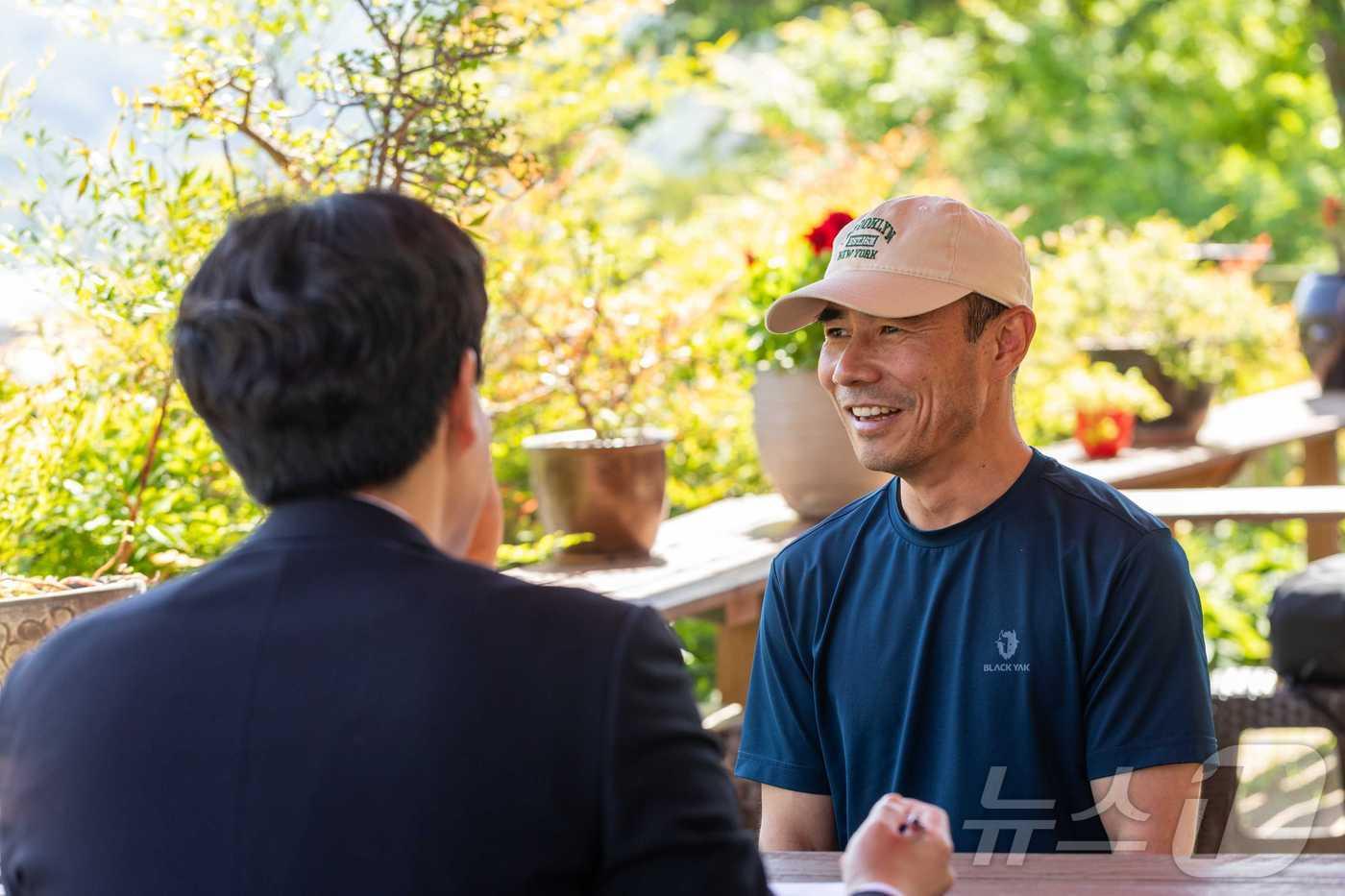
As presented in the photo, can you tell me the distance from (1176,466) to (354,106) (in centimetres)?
233

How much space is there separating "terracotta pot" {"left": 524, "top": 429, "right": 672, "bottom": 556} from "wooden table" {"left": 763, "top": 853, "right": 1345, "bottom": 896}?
1403 mm

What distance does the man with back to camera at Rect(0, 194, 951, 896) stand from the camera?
997 millimetres

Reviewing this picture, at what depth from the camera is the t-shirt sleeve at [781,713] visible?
1980mm

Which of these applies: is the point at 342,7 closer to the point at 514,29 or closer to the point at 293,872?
the point at 514,29

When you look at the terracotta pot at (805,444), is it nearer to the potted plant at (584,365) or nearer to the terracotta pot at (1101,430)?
the potted plant at (584,365)

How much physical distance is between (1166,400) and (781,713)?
2.62 metres

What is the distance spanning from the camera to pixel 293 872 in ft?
3.27

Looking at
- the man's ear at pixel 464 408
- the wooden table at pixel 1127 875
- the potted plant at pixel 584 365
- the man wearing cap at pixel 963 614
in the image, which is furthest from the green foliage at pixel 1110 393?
the man's ear at pixel 464 408

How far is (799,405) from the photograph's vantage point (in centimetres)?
315

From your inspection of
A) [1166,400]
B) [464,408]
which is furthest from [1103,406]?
[464,408]

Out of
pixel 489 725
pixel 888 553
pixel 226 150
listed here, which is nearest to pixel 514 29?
pixel 226 150

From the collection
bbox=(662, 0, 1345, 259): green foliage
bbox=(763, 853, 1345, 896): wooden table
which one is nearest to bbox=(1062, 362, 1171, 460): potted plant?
bbox=(763, 853, 1345, 896): wooden table

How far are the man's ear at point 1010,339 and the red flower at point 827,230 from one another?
1092 mm

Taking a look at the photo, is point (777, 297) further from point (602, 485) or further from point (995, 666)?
point (995, 666)
